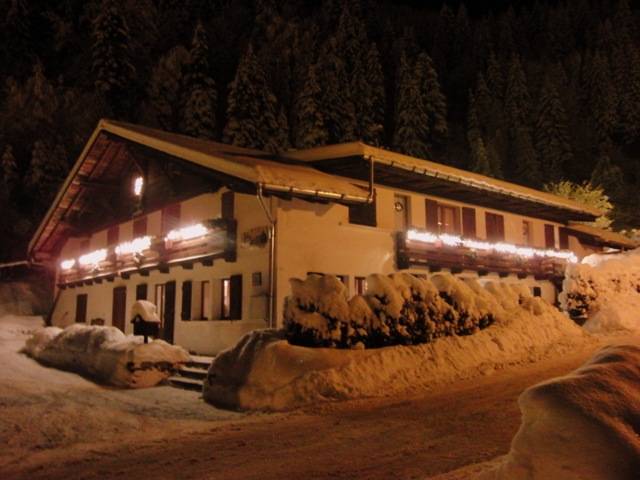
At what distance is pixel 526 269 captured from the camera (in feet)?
84.0

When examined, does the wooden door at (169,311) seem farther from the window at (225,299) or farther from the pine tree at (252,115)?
the pine tree at (252,115)

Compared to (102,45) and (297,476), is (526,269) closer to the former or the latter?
(297,476)

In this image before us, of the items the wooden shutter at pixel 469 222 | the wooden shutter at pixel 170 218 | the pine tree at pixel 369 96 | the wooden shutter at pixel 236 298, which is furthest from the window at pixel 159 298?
the pine tree at pixel 369 96

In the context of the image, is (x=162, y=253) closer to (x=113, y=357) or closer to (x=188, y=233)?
(x=188, y=233)

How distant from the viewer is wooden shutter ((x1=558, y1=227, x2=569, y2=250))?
30.8 meters

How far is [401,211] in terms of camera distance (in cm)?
2150

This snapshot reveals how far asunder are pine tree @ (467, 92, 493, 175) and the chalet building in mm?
32777

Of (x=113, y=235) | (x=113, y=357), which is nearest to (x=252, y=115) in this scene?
(x=113, y=235)

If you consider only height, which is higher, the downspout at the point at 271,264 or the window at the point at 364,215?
the window at the point at 364,215

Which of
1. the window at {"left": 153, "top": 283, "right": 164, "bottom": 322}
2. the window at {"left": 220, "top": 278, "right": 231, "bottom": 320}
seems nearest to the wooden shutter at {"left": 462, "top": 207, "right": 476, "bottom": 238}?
the window at {"left": 220, "top": 278, "right": 231, "bottom": 320}

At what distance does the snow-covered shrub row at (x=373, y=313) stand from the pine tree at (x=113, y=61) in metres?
46.8

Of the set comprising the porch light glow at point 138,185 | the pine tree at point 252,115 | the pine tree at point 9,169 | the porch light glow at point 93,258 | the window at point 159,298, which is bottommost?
the window at point 159,298

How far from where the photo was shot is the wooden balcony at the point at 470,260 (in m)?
20.2

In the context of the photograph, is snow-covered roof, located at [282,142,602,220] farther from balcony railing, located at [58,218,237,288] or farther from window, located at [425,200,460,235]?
balcony railing, located at [58,218,237,288]
